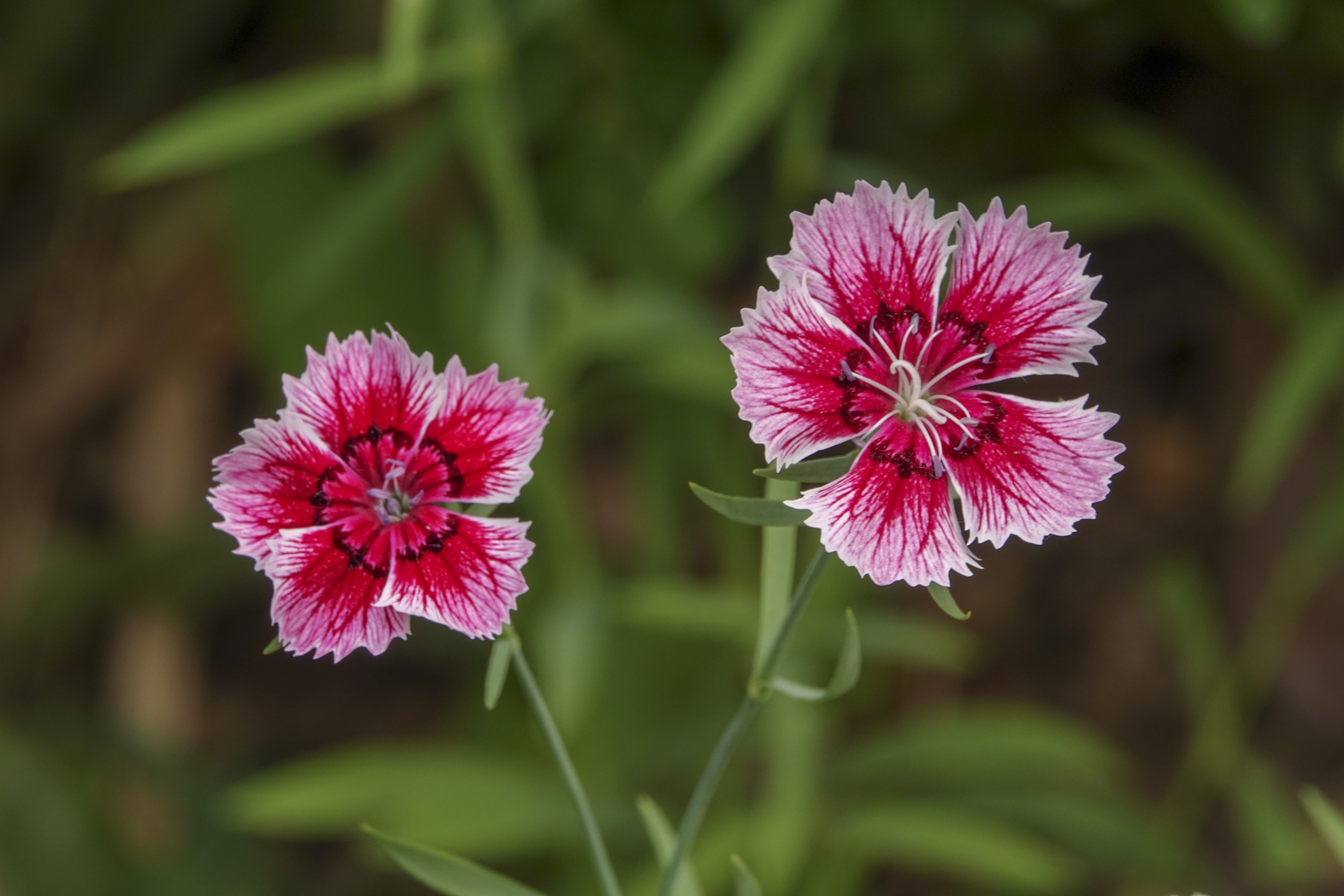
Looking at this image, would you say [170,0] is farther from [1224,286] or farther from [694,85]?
[1224,286]

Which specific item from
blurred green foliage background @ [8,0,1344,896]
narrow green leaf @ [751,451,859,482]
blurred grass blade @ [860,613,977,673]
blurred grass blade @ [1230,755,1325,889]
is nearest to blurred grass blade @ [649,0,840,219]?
blurred green foliage background @ [8,0,1344,896]

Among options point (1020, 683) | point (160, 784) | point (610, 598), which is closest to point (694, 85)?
point (610, 598)

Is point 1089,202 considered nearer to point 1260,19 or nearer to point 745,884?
point 1260,19

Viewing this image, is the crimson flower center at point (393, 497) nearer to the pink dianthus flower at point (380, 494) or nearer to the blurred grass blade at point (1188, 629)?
the pink dianthus flower at point (380, 494)

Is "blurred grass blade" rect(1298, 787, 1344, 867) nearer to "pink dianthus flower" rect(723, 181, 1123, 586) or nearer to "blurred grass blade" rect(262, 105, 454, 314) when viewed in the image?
"pink dianthus flower" rect(723, 181, 1123, 586)

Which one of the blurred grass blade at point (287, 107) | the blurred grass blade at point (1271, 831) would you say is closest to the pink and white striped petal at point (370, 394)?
the blurred grass blade at point (287, 107)
